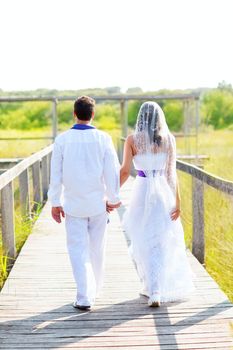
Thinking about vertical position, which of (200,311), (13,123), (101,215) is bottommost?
(13,123)

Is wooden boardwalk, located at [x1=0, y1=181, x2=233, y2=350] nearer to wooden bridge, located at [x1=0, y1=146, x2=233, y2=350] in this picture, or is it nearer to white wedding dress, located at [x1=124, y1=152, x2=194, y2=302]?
wooden bridge, located at [x1=0, y1=146, x2=233, y2=350]

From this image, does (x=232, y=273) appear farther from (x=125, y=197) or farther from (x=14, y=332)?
(x=125, y=197)

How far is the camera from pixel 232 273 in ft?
17.6

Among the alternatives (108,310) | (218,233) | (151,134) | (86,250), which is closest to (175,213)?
(151,134)

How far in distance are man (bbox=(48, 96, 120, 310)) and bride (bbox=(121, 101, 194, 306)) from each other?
28 centimetres

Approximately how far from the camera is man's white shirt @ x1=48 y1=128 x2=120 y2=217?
4.75m

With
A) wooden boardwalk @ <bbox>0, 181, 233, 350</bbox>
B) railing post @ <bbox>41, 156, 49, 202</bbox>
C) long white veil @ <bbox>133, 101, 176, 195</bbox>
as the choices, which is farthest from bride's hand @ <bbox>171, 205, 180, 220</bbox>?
railing post @ <bbox>41, 156, 49, 202</bbox>

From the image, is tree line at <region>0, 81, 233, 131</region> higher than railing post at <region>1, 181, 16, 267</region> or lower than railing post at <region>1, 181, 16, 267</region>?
lower

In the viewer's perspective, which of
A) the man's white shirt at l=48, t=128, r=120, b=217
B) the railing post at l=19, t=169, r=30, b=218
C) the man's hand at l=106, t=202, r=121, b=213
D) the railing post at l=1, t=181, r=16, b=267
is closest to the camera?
the man's white shirt at l=48, t=128, r=120, b=217

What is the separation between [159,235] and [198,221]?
1.21 metres

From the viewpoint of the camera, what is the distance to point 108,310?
15.9 ft

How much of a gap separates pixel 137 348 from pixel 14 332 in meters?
0.83

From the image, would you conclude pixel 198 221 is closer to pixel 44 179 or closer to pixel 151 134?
pixel 151 134

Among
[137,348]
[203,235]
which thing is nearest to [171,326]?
[137,348]
